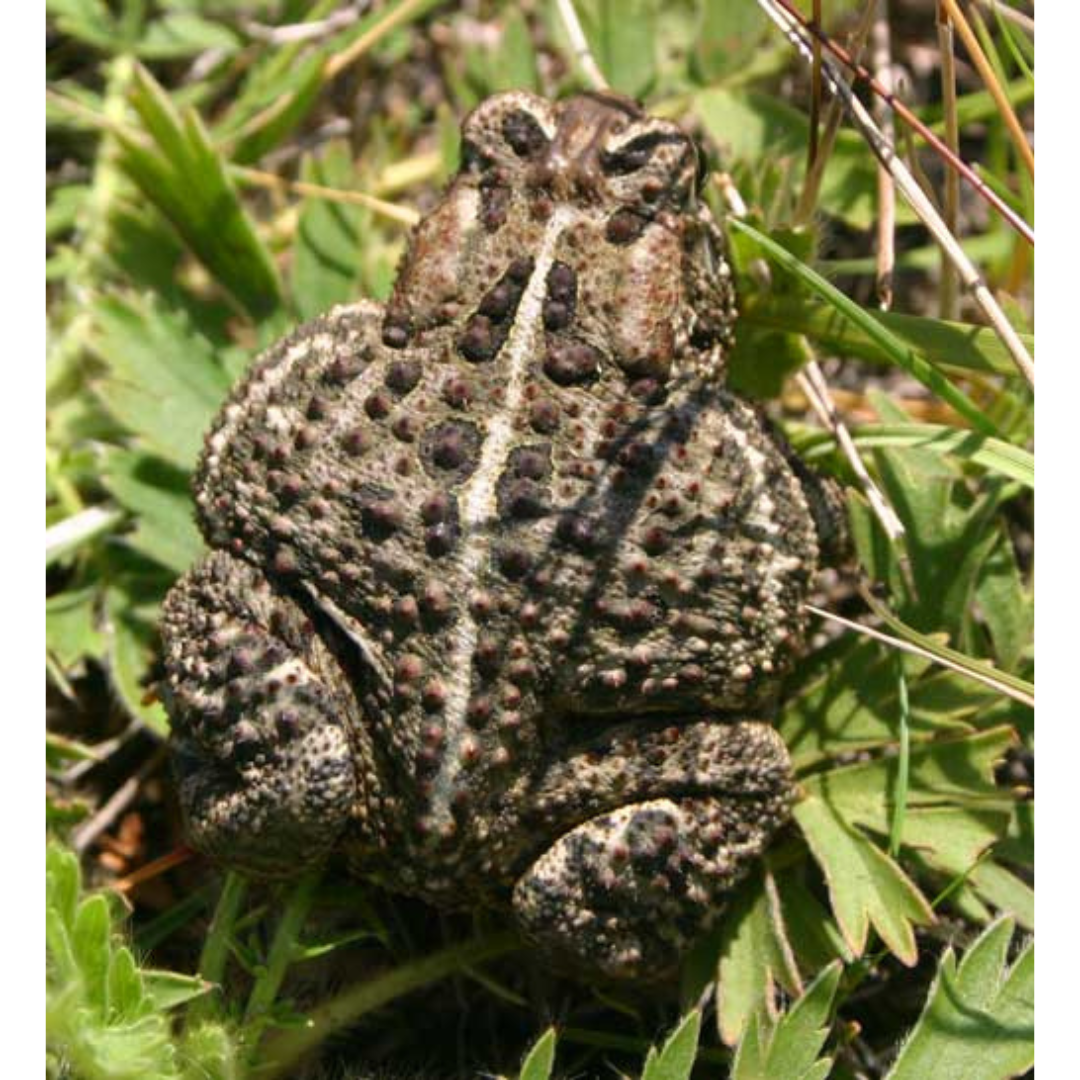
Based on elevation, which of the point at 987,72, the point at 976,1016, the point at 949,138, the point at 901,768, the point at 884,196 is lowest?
the point at 976,1016

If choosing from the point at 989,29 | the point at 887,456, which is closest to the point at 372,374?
the point at 887,456

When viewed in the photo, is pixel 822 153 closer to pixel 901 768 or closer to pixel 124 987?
pixel 901 768

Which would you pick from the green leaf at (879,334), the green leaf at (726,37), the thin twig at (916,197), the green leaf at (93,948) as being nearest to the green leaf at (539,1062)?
the green leaf at (93,948)

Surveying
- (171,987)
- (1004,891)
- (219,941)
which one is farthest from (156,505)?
(1004,891)

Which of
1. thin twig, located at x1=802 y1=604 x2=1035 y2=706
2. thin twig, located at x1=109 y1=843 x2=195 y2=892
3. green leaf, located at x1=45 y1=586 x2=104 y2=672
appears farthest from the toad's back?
thin twig, located at x1=109 y1=843 x2=195 y2=892

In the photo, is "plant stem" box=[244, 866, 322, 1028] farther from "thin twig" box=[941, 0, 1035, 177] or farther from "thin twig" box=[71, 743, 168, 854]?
"thin twig" box=[941, 0, 1035, 177]

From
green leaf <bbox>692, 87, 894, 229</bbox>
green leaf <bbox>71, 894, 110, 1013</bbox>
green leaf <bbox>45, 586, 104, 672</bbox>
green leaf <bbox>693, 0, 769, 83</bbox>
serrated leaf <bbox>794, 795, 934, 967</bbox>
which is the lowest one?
serrated leaf <bbox>794, 795, 934, 967</bbox>
